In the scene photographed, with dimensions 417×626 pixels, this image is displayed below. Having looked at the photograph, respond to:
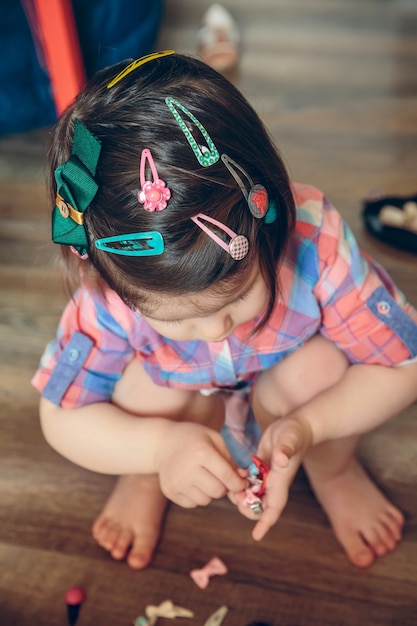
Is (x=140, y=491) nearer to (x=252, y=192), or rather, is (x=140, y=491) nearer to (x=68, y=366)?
(x=68, y=366)

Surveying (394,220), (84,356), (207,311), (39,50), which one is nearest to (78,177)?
(207,311)

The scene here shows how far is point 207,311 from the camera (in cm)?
71

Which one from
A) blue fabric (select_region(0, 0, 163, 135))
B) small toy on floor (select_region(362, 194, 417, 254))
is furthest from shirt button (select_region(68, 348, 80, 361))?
blue fabric (select_region(0, 0, 163, 135))

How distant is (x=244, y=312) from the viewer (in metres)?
0.76

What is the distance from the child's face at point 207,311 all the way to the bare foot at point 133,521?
1.15 feet

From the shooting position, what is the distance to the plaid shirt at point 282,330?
0.88m

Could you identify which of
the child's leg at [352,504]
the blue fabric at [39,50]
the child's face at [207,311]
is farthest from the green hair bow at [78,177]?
the blue fabric at [39,50]

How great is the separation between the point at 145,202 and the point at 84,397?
39cm

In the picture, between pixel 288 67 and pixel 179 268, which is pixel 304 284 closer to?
pixel 179 268

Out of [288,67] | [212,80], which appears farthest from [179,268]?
[288,67]

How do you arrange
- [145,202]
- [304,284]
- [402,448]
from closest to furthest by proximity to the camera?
[145,202], [304,284], [402,448]

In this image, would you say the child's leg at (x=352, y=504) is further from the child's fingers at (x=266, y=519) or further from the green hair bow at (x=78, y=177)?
the green hair bow at (x=78, y=177)

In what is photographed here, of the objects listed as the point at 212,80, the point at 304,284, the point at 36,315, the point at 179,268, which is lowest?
the point at 36,315

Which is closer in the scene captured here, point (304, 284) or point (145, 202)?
point (145, 202)
